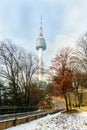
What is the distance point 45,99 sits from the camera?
265ft

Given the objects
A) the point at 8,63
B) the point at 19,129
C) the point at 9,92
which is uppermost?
the point at 8,63

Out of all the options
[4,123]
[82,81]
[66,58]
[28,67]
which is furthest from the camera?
[82,81]

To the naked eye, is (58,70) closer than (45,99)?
Yes

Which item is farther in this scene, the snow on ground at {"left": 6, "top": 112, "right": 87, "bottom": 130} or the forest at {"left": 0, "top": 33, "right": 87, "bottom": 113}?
the forest at {"left": 0, "top": 33, "right": 87, "bottom": 113}

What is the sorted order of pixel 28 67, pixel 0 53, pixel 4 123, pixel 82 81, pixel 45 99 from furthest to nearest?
1. pixel 45 99
2. pixel 82 81
3. pixel 28 67
4. pixel 0 53
5. pixel 4 123

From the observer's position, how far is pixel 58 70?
1826 inches

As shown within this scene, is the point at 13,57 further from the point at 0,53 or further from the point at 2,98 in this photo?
the point at 2,98

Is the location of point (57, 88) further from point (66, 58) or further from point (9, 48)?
point (9, 48)

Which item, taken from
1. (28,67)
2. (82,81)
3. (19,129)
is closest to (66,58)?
(28,67)

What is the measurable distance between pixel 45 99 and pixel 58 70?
3576cm

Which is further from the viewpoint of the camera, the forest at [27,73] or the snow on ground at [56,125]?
the forest at [27,73]

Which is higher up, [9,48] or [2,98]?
[9,48]

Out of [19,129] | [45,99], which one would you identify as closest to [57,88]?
[19,129]

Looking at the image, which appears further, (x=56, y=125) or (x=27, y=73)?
(x=27, y=73)
